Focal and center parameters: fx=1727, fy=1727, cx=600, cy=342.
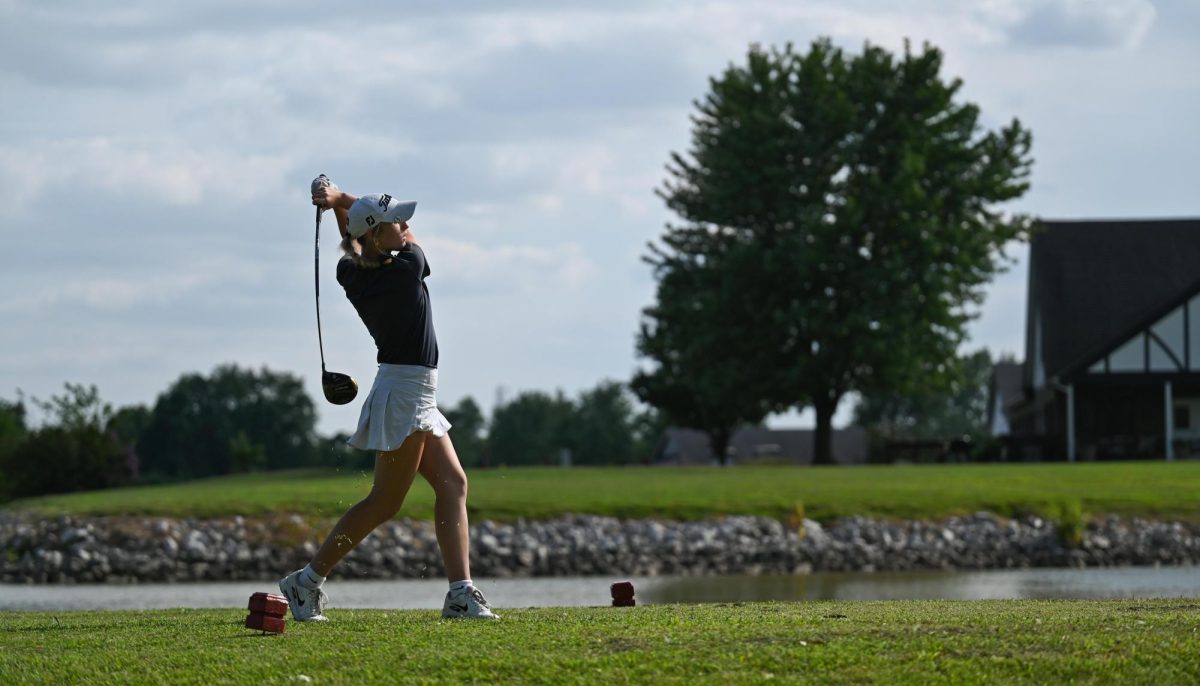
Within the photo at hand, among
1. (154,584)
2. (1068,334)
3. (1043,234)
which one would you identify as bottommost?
(154,584)

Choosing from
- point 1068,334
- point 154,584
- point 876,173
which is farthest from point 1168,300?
point 154,584

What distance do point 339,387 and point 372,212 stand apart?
0.91m

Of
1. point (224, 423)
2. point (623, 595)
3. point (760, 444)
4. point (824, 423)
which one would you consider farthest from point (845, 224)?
point (224, 423)

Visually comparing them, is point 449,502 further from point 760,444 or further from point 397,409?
point 760,444

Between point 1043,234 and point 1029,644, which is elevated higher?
point 1043,234

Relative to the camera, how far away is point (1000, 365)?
75.0 meters

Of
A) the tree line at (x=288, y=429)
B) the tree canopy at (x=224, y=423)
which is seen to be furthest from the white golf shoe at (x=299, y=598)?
the tree canopy at (x=224, y=423)

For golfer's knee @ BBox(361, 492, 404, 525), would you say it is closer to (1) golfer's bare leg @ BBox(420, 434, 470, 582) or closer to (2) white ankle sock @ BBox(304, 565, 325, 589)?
(1) golfer's bare leg @ BBox(420, 434, 470, 582)

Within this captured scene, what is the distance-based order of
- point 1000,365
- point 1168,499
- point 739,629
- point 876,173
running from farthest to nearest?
1. point 1000,365
2. point 876,173
3. point 1168,499
4. point 739,629

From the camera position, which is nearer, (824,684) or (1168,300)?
(824,684)

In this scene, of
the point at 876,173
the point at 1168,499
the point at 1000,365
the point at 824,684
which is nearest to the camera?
the point at 824,684

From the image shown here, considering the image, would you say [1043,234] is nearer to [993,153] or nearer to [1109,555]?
[993,153]

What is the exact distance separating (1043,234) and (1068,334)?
4090 millimetres

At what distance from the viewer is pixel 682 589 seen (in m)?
21.1
